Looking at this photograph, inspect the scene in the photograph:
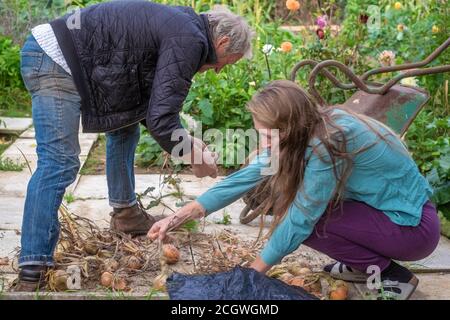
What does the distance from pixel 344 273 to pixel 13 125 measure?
3.99 meters

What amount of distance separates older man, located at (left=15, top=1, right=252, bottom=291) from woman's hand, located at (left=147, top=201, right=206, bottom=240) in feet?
1.02

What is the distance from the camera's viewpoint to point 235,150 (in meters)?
5.62

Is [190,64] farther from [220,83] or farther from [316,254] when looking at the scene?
[220,83]

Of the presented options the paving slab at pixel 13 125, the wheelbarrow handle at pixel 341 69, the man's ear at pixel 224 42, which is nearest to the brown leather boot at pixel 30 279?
the man's ear at pixel 224 42

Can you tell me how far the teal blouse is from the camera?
10.2 ft

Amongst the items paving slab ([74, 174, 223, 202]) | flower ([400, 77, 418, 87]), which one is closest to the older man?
paving slab ([74, 174, 223, 202])

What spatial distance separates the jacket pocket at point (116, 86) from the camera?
3.37 meters

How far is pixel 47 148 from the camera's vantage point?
3.31 m

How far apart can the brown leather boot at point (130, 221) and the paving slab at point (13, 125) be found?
275 cm

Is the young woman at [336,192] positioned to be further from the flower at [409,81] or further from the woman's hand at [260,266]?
the flower at [409,81]

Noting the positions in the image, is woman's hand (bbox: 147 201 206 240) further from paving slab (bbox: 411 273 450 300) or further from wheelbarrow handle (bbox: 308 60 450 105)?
paving slab (bbox: 411 273 450 300)

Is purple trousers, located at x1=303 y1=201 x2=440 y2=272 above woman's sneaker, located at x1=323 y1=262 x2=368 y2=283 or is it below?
above

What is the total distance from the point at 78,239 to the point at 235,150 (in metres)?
2.03
